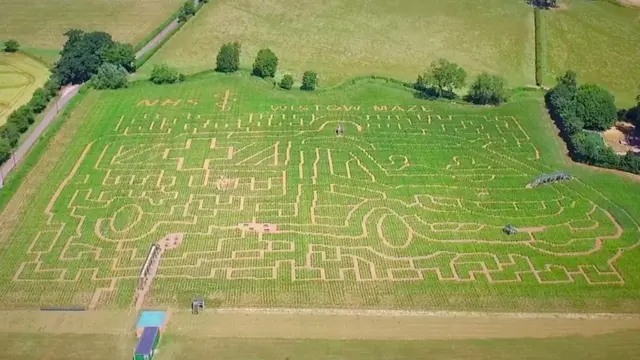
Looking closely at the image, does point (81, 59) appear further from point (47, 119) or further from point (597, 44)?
point (597, 44)

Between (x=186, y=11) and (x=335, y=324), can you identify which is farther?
(x=186, y=11)

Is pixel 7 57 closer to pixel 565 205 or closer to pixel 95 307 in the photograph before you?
pixel 95 307

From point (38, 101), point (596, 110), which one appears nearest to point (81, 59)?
point (38, 101)

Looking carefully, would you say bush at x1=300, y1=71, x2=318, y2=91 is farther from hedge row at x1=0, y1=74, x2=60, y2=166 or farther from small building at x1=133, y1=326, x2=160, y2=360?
small building at x1=133, y1=326, x2=160, y2=360

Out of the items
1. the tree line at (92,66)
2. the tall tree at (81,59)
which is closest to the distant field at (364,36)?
the tree line at (92,66)

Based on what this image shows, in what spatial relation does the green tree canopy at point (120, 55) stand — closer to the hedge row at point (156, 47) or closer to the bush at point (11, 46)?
the hedge row at point (156, 47)

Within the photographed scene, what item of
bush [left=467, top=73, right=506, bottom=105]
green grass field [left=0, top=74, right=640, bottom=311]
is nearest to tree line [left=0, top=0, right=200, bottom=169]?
green grass field [left=0, top=74, right=640, bottom=311]
